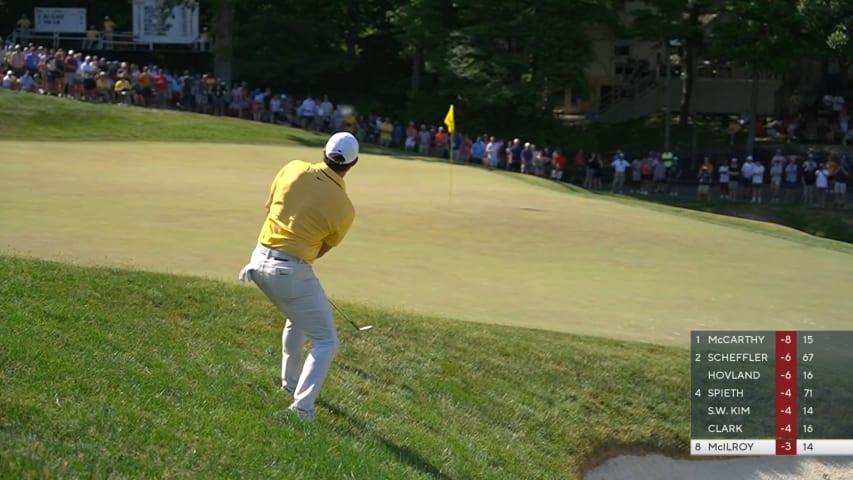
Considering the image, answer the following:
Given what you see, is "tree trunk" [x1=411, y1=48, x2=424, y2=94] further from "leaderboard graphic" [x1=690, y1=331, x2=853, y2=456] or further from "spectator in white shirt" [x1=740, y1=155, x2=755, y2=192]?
"leaderboard graphic" [x1=690, y1=331, x2=853, y2=456]

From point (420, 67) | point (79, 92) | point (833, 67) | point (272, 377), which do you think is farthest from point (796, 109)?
point (272, 377)

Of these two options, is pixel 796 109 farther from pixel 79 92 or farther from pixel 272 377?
pixel 272 377

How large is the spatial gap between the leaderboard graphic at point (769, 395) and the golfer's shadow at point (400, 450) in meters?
3.77

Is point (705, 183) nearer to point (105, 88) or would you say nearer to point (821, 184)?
point (821, 184)

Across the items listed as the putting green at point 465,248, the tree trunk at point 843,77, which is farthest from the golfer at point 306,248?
the tree trunk at point 843,77

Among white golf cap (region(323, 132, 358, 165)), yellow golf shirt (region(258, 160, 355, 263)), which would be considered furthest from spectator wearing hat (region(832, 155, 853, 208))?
yellow golf shirt (region(258, 160, 355, 263))

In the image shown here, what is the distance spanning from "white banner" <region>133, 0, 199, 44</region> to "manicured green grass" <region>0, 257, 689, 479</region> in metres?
38.4

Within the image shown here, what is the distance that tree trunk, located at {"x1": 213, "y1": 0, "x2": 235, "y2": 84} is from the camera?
48.5m

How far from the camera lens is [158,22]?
48500mm

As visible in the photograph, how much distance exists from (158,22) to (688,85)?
22.3 m

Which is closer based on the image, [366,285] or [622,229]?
[366,285]

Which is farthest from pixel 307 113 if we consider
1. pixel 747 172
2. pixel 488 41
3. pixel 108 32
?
pixel 747 172

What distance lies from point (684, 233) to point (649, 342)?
9.72 m

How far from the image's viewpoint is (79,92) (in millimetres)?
38562
